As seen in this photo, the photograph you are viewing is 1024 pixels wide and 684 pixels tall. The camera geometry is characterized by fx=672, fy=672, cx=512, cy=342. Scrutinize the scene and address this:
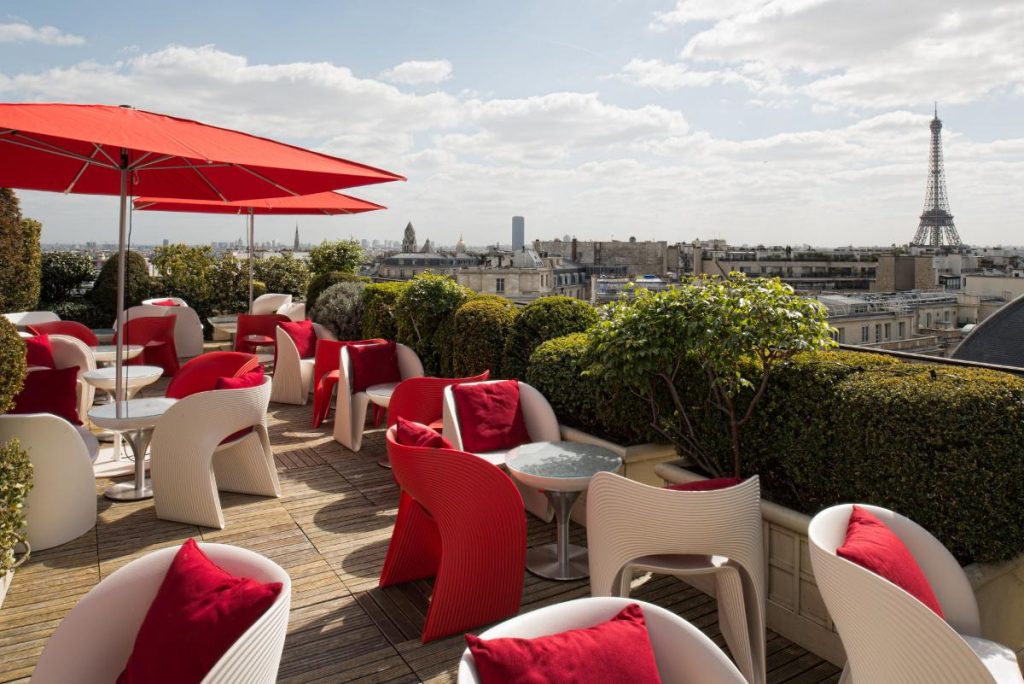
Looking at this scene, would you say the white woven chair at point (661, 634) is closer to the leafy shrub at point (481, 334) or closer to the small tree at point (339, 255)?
the leafy shrub at point (481, 334)

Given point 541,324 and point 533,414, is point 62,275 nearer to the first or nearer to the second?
point 541,324

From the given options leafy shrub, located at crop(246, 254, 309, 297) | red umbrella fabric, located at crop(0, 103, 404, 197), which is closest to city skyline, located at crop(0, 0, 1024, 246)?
red umbrella fabric, located at crop(0, 103, 404, 197)

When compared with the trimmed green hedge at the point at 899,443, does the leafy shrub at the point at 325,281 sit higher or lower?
higher

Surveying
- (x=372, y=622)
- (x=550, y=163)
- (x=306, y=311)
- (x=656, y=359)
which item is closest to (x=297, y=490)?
(x=372, y=622)

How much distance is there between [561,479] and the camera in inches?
145

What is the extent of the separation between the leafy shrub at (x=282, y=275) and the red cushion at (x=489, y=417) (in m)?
11.1

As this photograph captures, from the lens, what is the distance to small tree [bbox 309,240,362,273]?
42.3ft

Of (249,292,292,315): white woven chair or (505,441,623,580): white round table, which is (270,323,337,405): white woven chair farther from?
(505,441,623,580): white round table

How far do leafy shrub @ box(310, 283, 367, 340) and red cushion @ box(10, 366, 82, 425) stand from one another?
4.78m

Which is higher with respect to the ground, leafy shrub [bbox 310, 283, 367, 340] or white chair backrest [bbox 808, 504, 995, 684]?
leafy shrub [bbox 310, 283, 367, 340]

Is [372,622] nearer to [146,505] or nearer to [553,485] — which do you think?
[553,485]

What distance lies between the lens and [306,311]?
39.2 feet

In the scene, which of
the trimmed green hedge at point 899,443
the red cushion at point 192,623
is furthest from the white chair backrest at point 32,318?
the trimmed green hedge at point 899,443

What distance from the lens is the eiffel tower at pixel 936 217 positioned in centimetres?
6015
